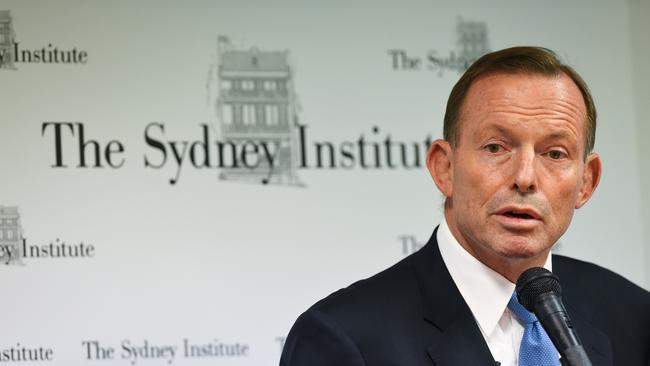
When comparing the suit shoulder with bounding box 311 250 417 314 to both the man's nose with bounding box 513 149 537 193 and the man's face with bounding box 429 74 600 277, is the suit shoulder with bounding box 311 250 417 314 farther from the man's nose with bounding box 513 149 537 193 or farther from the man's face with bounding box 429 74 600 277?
the man's nose with bounding box 513 149 537 193

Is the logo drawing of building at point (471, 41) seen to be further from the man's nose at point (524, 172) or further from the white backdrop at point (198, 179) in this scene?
the man's nose at point (524, 172)

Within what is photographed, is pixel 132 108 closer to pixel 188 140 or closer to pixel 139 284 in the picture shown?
pixel 188 140

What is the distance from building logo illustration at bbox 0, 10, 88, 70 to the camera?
147 inches

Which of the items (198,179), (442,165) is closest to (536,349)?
(442,165)

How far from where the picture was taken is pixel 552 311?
7.04ft

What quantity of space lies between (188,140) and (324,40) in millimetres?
565

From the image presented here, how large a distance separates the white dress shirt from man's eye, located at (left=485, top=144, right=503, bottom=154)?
232 mm

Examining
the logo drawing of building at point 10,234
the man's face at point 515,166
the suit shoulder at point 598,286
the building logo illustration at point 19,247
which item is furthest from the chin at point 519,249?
the logo drawing of building at point 10,234

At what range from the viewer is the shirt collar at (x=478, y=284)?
266cm

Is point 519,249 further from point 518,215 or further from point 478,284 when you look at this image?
point 478,284

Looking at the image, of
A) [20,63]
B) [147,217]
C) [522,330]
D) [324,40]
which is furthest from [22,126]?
[522,330]

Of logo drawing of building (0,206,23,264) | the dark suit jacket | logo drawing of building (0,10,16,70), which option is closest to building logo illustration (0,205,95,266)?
logo drawing of building (0,206,23,264)

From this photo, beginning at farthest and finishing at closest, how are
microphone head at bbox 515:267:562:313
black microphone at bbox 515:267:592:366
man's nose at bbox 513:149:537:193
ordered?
man's nose at bbox 513:149:537:193, microphone head at bbox 515:267:562:313, black microphone at bbox 515:267:592:366

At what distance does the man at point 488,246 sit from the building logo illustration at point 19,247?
1212 mm
